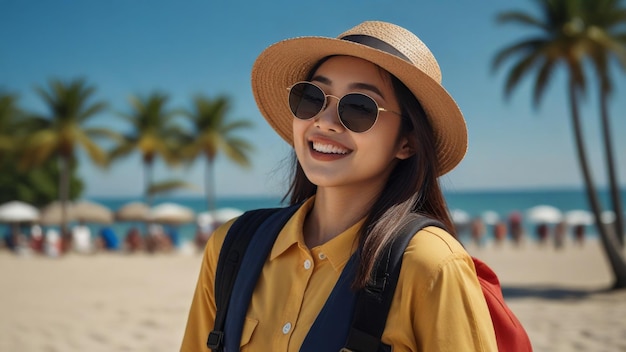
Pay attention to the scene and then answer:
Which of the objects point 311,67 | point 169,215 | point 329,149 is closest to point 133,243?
point 169,215

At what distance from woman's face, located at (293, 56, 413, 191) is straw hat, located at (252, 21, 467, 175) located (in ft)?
0.22

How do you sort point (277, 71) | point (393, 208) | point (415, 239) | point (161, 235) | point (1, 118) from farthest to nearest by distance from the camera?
point (1, 118), point (161, 235), point (277, 71), point (393, 208), point (415, 239)

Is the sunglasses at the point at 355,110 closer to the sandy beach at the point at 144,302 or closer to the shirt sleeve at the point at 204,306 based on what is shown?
the shirt sleeve at the point at 204,306

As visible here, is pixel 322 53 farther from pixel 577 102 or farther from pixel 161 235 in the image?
pixel 161 235

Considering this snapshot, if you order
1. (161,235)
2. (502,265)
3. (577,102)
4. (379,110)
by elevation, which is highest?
(379,110)

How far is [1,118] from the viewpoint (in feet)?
135

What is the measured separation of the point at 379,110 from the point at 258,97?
0.79 meters

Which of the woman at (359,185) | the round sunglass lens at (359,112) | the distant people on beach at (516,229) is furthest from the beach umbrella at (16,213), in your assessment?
the round sunglass lens at (359,112)

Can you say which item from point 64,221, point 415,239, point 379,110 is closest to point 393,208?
point 415,239

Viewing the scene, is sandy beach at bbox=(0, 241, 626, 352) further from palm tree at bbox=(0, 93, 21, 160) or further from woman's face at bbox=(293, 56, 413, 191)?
palm tree at bbox=(0, 93, 21, 160)

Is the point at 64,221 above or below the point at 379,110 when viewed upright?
below

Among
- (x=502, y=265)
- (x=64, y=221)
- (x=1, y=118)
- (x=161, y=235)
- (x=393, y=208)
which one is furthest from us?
(x=1, y=118)

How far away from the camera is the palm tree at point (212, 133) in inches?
1742

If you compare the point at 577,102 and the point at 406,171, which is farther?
the point at 577,102
